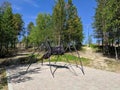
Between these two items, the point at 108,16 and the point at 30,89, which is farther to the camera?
the point at 108,16

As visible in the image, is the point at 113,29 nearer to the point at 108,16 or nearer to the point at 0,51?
the point at 108,16

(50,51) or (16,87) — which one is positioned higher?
(50,51)

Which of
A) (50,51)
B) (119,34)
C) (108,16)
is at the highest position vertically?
(108,16)

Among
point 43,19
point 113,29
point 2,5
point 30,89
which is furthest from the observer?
point 43,19

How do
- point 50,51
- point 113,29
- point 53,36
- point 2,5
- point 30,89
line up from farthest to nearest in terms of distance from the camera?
point 53,36
point 2,5
point 113,29
point 50,51
point 30,89

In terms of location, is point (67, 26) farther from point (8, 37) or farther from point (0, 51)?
point (0, 51)

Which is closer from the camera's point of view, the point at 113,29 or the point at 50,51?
the point at 50,51

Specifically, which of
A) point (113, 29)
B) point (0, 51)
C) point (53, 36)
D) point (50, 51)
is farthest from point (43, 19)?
point (50, 51)

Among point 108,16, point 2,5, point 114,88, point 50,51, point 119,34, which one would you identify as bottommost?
point 114,88

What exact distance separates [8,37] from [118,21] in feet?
65.7

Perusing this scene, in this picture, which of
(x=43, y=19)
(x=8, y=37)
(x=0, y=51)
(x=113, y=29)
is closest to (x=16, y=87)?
(x=113, y=29)

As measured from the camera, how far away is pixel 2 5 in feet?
121

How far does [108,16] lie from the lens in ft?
91.2

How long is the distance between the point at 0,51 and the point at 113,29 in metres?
22.2
